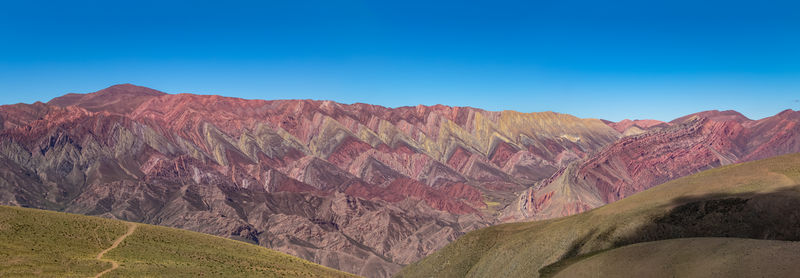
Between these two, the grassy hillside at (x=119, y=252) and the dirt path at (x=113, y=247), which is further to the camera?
the dirt path at (x=113, y=247)

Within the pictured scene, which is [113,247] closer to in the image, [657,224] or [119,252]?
[119,252]

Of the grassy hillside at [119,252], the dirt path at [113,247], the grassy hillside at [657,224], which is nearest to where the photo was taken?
the grassy hillside at [119,252]

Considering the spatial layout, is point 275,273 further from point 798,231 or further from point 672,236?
point 798,231

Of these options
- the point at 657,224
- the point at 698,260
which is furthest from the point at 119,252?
the point at 657,224

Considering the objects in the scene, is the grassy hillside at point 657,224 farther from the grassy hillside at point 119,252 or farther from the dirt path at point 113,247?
the dirt path at point 113,247

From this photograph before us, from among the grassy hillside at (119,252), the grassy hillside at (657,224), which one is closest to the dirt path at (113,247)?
the grassy hillside at (119,252)

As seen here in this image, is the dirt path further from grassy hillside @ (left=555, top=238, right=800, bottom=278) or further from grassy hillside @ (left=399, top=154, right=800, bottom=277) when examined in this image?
grassy hillside @ (left=555, top=238, right=800, bottom=278)

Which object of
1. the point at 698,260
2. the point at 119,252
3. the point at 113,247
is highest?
the point at 698,260
